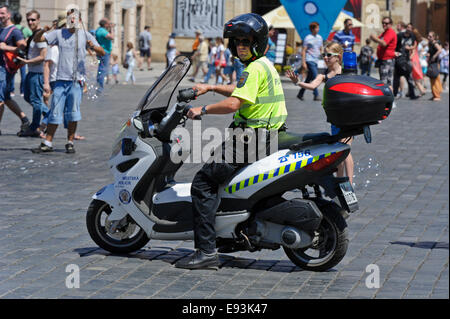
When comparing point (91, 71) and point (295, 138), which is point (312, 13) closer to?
point (91, 71)

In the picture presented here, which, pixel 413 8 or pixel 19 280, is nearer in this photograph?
pixel 19 280

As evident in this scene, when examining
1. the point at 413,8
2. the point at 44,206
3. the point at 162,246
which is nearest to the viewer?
the point at 162,246

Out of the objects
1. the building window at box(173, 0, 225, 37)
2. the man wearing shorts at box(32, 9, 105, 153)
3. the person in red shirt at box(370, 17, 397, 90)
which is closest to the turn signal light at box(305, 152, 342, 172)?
the man wearing shorts at box(32, 9, 105, 153)

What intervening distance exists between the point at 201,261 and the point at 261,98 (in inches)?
41.5

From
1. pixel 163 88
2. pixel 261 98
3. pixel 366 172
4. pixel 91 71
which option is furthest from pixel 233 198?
pixel 91 71

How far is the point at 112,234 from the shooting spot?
22.0 ft

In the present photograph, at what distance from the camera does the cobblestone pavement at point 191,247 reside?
18.8ft

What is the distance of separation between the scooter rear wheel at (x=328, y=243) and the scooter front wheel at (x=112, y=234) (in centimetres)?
110

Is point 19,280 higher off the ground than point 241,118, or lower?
lower
